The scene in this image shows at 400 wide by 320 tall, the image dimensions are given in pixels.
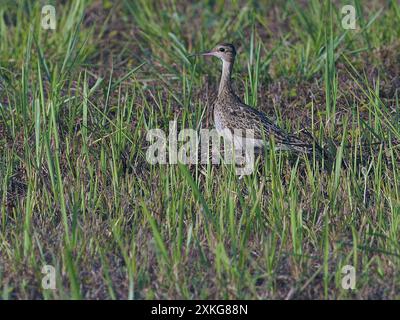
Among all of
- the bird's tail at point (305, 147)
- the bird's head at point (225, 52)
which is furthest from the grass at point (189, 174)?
the bird's head at point (225, 52)

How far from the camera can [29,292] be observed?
16.2 ft

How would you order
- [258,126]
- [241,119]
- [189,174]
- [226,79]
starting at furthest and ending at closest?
[226,79], [241,119], [258,126], [189,174]

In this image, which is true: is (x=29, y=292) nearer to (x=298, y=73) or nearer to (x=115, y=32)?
(x=298, y=73)

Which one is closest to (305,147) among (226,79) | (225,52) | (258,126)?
(258,126)

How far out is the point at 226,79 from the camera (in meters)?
7.38

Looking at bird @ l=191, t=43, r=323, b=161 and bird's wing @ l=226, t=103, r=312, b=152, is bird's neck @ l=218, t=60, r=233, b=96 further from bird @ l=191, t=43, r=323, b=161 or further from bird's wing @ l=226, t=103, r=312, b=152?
bird's wing @ l=226, t=103, r=312, b=152

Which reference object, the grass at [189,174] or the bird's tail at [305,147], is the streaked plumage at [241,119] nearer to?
the bird's tail at [305,147]

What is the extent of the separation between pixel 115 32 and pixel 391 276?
4.89 m

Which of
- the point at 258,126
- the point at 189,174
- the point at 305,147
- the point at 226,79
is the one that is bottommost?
the point at 189,174

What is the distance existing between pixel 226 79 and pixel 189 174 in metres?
2.22

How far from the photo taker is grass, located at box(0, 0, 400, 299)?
197 inches

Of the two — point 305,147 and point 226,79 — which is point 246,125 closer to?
point 305,147
